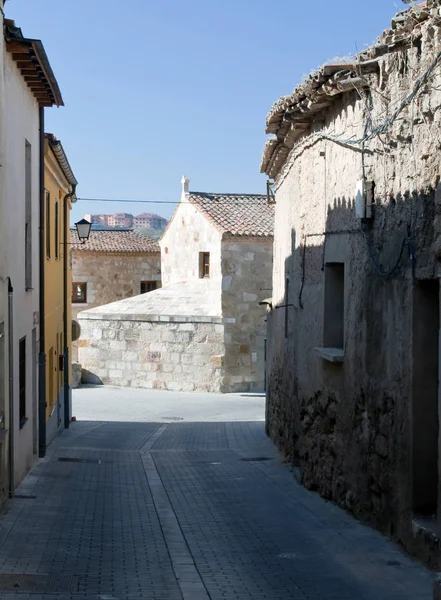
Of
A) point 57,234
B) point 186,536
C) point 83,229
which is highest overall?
point 83,229

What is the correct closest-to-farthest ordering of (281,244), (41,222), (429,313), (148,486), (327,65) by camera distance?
(429,313), (327,65), (148,486), (41,222), (281,244)

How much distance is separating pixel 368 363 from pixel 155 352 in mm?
20546

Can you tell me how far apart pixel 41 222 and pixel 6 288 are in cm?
411

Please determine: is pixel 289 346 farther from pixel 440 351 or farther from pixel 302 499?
pixel 440 351

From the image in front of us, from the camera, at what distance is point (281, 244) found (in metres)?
16.5

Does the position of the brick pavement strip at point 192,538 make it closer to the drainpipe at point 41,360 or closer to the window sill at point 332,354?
the drainpipe at point 41,360

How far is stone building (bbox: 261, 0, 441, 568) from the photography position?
739 cm

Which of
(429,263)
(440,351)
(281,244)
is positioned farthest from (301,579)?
(281,244)

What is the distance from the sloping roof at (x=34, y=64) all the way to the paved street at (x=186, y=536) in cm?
526

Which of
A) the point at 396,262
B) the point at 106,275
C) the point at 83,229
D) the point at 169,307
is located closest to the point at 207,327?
the point at 169,307

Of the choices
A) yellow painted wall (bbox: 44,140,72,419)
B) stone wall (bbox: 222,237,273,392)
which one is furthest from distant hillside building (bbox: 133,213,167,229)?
yellow painted wall (bbox: 44,140,72,419)

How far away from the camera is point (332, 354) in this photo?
10172 mm

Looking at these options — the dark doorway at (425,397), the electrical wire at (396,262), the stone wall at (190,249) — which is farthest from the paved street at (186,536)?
the stone wall at (190,249)

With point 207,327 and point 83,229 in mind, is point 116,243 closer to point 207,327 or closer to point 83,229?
point 207,327
